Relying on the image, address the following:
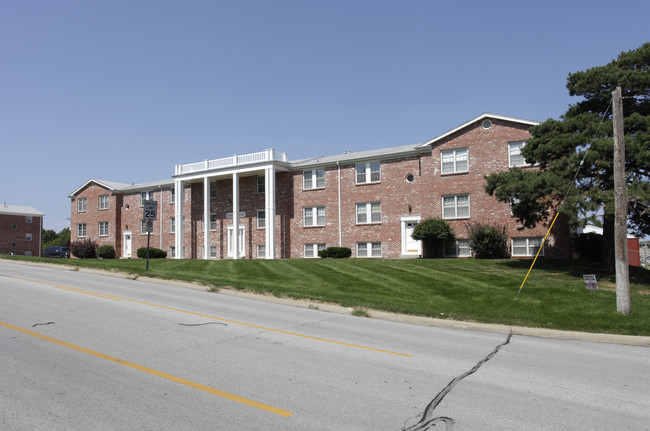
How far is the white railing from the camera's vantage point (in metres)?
34.6

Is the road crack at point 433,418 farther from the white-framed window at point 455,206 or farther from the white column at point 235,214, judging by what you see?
the white column at point 235,214

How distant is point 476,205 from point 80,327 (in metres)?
23.6

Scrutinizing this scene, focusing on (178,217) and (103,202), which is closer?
(178,217)

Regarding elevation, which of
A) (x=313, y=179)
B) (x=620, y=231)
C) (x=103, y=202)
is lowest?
(x=620, y=231)

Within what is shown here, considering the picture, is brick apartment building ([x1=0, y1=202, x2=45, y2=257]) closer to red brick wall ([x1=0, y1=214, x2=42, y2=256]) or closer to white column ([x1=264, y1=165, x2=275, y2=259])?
red brick wall ([x1=0, y1=214, x2=42, y2=256])

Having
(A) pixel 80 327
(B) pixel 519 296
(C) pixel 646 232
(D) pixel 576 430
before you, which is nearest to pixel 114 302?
(A) pixel 80 327

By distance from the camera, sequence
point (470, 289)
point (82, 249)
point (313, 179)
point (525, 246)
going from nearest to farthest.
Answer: point (470, 289) → point (525, 246) → point (313, 179) → point (82, 249)

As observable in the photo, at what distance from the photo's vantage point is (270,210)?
112ft

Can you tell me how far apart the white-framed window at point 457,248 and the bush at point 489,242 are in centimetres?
115

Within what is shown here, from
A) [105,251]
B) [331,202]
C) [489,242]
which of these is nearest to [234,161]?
[331,202]

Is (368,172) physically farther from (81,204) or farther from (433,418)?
(81,204)

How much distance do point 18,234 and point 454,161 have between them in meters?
67.5

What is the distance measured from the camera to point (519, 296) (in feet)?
45.3

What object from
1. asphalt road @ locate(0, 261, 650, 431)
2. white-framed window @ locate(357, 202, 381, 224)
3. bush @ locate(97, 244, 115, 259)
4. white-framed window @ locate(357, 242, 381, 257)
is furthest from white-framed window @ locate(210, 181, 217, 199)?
asphalt road @ locate(0, 261, 650, 431)
